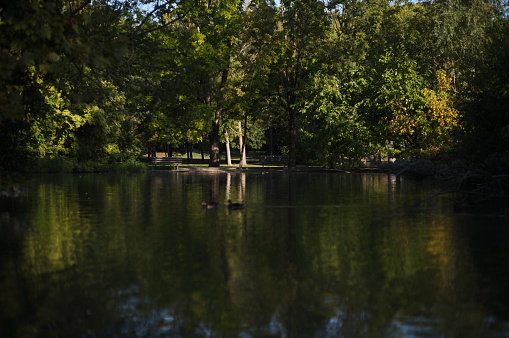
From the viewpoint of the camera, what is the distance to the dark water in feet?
23.7

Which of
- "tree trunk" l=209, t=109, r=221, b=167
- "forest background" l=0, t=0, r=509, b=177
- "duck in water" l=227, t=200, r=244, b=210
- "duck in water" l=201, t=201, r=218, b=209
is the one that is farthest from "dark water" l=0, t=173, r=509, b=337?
"tree trunk" l=209, t=109, r=221, b=167

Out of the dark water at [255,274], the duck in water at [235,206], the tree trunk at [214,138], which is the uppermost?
the tree trunk at [214,138]

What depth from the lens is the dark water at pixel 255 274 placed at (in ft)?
23.7

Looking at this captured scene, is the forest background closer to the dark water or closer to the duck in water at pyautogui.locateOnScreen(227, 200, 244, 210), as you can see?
the duck in water at pyautogui.locateOnScreen(227, 200, 244, 210)

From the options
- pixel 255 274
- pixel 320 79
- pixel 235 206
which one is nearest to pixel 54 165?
pixel 320 79

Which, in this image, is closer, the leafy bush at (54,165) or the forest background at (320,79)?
the forest background at (320,79)

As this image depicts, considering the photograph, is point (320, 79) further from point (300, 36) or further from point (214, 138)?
point (214, 138)

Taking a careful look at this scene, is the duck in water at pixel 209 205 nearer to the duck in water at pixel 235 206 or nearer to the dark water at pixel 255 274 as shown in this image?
the duck in water at pixel 235 206

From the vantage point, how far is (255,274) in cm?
984

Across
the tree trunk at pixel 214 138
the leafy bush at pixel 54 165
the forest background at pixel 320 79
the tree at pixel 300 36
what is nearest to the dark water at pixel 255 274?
the forest background at pixel 320 79

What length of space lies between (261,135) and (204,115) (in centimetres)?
3656

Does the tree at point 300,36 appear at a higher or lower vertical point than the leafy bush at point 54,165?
higher

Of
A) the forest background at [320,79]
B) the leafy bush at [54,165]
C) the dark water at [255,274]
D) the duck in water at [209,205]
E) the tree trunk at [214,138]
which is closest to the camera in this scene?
the dark water at [255,274]

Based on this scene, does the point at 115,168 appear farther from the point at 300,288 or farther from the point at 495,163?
the point at 300,288
